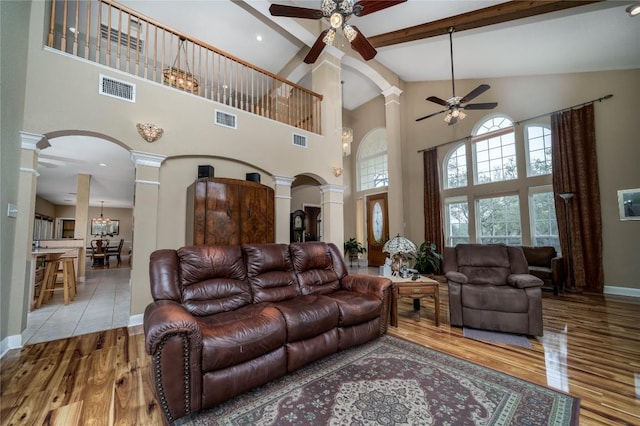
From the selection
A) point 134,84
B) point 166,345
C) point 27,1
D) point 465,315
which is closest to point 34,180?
point 134,84

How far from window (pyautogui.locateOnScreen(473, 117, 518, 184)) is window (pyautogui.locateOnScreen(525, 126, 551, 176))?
0.83 feet

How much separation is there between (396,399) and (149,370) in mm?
1999

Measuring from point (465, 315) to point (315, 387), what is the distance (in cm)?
205

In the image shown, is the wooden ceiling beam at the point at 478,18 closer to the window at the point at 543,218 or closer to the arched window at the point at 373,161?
the window at the point at 543,218

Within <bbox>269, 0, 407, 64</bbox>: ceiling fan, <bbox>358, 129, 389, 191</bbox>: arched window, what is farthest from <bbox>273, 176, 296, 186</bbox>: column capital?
<bbox>358, 129, 389, 191</bbox>: arched window

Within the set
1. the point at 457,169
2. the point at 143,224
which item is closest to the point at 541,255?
the point at 457,169

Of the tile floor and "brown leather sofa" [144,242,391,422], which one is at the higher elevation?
"brown leather sofa" [144,242,391,422]

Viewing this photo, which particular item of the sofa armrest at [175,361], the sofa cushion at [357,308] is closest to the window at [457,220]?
the sofa cushion at [357,308]

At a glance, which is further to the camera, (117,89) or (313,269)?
(117,89)

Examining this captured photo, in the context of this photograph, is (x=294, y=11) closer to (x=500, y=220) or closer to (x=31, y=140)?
(x=31, y=140)

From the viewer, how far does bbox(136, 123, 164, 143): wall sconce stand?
10.9ft

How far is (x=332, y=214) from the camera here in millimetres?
5344

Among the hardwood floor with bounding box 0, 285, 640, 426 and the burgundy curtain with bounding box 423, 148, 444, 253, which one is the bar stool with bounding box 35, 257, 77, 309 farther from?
the burgundy curtain with bounding box 423, 148, 444, 253

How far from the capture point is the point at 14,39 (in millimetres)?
2463
